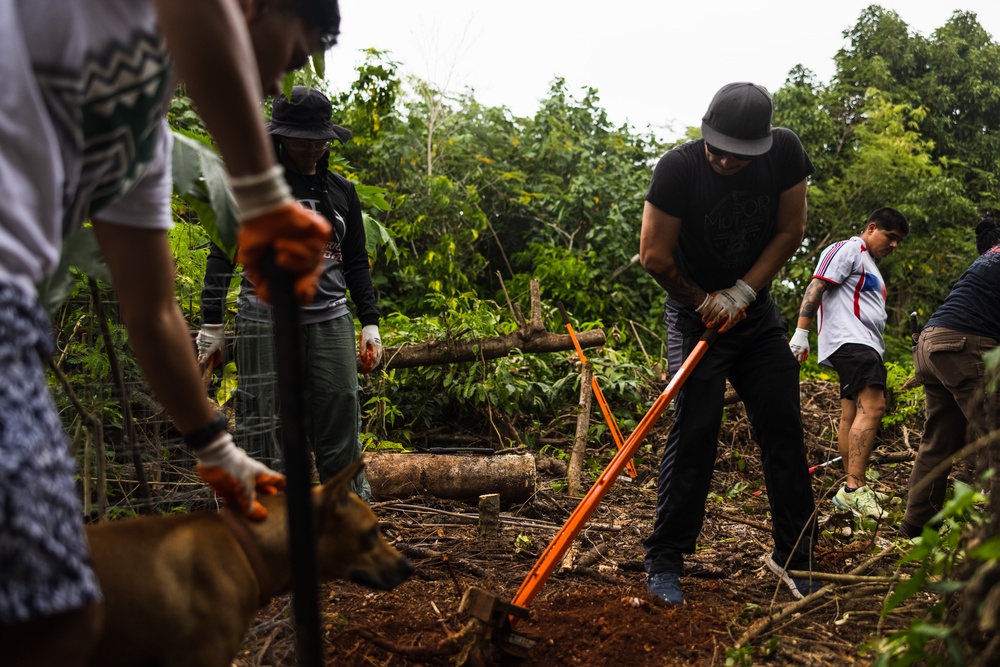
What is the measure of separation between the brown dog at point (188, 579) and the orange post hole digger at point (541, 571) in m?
0.77

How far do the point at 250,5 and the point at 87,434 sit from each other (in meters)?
1.87

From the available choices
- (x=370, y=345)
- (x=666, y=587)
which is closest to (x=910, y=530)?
(x=666, y=587)

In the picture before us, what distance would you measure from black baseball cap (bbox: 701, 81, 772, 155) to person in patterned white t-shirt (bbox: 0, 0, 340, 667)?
225 centimetres

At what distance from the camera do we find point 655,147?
14602 mm

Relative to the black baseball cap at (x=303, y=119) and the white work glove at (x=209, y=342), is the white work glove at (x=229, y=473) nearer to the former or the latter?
the white work glove at (x=209, y=342)

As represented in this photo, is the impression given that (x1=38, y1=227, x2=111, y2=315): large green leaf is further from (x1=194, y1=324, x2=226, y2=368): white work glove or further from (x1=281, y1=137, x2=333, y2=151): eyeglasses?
(x1=281, y1=137, x2=333, y2=151): eyeglasses

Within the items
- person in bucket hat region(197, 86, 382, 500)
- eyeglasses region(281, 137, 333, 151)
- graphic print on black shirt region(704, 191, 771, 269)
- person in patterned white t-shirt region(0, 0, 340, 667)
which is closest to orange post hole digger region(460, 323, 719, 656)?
graphic print on black shirt region(704, 191, 771, 269)

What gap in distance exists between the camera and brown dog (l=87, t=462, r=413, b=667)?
1.67 m

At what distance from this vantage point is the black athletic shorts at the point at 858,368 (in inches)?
246

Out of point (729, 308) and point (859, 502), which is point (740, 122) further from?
point (859, 502)

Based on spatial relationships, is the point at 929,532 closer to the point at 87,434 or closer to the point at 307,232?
the point at 307,232

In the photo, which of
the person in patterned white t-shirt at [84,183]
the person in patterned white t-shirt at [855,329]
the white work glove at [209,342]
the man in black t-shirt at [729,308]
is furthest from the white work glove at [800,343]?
the person in patterned white t-shirt at [84,183]

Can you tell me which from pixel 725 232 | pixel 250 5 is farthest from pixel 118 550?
pixel 725 232

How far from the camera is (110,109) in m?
1.33
